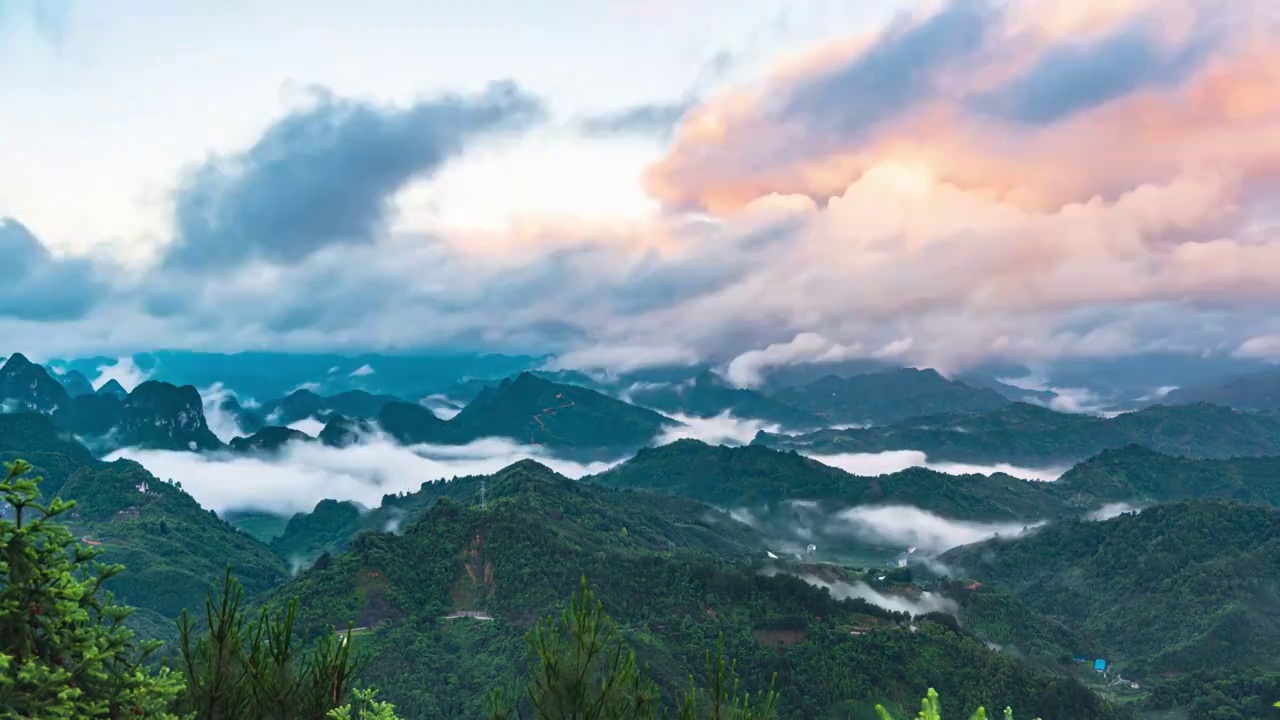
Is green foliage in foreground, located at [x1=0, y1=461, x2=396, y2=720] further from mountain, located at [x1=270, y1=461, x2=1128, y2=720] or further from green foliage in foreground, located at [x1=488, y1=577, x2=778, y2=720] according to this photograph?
mountain, located at [x1=270, y1=461, x2=1128, y2=720]

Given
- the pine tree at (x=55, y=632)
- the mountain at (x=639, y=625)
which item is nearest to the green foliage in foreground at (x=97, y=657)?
the pine tree at (x=55, y=632)

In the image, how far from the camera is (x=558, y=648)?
20.1 meters

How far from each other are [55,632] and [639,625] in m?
161

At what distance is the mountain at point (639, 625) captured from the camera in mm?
142250

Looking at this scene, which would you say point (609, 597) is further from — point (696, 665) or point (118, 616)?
point (118, 616)

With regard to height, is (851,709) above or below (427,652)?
below

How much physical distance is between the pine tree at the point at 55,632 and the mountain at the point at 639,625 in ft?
399

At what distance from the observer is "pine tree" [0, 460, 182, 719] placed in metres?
13.6

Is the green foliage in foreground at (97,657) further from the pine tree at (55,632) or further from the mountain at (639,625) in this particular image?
the mountain at (639,625)

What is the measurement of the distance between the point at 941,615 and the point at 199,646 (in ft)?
625

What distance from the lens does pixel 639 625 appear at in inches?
6496

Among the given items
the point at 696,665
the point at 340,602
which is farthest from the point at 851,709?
the point at 340,602

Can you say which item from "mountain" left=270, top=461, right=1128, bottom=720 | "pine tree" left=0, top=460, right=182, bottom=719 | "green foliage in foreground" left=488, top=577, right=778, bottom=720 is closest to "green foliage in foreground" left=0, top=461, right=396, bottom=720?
"pine tree" left=0, top=460, right=182, bottom=719

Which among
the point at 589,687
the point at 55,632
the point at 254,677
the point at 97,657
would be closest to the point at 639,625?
the point at 589,687
